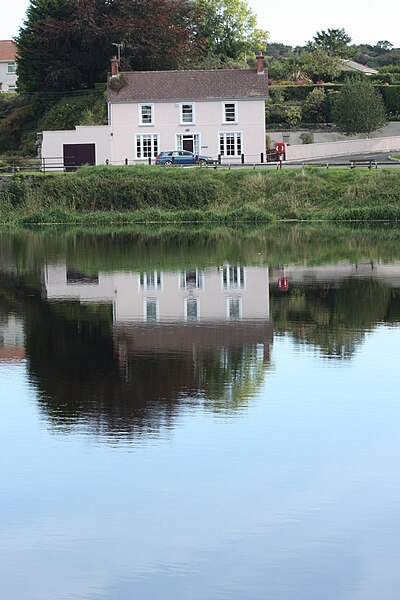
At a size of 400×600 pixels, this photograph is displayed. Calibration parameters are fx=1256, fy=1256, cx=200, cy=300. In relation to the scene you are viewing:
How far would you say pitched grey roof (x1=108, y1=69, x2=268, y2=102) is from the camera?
7825 centimetres

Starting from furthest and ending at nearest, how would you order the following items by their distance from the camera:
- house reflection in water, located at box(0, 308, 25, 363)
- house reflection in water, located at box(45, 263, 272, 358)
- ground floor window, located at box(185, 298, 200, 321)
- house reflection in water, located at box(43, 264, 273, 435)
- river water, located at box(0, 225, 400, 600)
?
1. ground floor window, located at box(185, 298, 200, 321)
2. house reflection in water, located at box(45, 263, 272, 358)
3. house reflection in water, located at box(0, 308, 25, 363)
4. house reflection in water, located at box(43, 264, 273, 435)
5. river water, located at box(0, 225, 400, 600)

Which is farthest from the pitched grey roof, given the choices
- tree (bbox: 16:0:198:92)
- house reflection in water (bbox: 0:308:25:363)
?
house reflection in water (bbox: 0:308:25:363)

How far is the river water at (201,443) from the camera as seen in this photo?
13.4 m

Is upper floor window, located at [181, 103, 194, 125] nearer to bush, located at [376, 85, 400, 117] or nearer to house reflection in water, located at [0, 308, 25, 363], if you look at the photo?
bush, located at [376, 85, 400, 117]

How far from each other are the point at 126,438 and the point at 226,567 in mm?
5270

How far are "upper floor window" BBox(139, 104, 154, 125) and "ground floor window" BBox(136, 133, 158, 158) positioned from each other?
87 centimetres

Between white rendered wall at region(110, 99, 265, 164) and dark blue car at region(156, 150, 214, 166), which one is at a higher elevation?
white rendered wall at region(110, 99, 265, 164)

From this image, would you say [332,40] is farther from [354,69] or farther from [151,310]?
[151,310]

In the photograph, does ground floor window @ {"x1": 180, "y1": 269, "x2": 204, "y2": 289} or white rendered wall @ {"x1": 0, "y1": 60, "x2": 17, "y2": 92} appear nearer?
ground floor window @ {"x1": 180, "y1": 269, "x2": 204, "y2": 289}

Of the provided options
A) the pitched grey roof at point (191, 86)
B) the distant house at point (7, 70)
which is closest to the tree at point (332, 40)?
the distant house at point (7, 70)

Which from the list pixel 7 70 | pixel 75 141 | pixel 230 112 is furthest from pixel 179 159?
pixel 7 70

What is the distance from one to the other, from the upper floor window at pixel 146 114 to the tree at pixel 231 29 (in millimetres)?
26954

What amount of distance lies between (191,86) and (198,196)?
15314mm

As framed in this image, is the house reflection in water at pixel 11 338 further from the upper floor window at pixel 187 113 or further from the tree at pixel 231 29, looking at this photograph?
the tree at pixel 231 29
